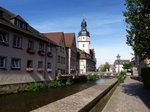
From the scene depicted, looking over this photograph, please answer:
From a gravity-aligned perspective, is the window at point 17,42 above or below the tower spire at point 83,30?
below

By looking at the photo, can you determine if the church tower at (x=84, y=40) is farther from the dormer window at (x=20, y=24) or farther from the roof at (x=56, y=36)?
the dormer window at (x=20, y=24)

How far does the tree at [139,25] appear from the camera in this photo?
9055mm

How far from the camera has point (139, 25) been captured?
31.0 ft

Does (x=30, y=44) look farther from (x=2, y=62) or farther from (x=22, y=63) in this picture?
(x=2, y=62)

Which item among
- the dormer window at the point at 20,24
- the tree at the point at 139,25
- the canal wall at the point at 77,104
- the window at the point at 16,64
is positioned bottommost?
the canal wall at the point at 77,104

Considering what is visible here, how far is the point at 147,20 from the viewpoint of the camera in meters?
8.92

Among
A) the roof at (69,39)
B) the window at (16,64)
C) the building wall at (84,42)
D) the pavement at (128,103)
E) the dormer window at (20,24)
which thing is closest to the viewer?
the pavement at (128,103)

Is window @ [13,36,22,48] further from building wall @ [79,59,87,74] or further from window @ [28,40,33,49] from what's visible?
building wall @ [79,59,87,74]

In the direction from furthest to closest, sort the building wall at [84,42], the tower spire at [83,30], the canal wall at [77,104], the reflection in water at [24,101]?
the tower spire at [83,30] → the building wall at [84,42] → the reflection in water at [24,101] → the canal wall at [77,104]

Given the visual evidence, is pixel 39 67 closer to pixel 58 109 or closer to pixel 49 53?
pixel 49 53

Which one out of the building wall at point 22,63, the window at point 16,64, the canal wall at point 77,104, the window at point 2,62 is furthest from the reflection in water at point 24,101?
the canal wall at point 77,104

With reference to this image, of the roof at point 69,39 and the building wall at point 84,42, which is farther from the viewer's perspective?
the building wall at point 84,42

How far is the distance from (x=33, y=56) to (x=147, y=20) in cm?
1641

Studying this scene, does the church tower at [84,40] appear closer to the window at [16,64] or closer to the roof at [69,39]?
the roof at [69,39]
